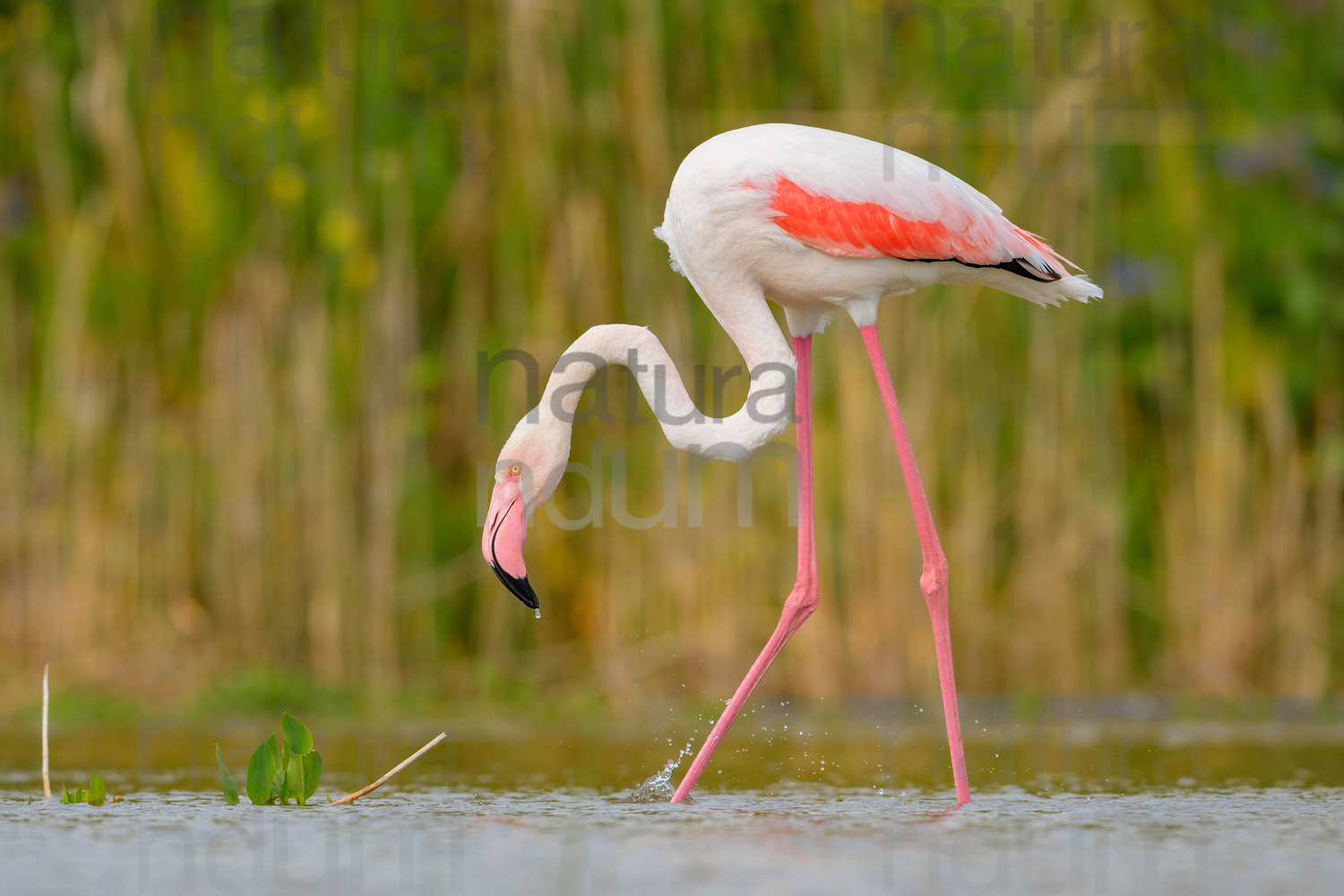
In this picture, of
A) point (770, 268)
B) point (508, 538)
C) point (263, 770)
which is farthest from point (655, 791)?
point (770, 268)

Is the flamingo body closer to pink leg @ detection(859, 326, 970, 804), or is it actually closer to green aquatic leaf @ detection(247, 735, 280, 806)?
pink leg @ detection(859, 326, 970, 804)

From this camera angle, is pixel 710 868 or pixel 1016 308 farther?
pixel 1016 308

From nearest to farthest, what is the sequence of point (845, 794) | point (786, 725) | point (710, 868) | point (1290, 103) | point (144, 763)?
point (710, 868), point (845, 794), point (144, 763), point (786, 725), point (1290, 103)

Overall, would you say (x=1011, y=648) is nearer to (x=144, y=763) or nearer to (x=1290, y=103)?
(x=1290, y=103)

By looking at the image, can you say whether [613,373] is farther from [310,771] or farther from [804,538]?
[310,771]

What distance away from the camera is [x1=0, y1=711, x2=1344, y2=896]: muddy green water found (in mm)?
3588

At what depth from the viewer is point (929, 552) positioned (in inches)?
224

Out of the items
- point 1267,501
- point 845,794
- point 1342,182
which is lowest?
point 845,794

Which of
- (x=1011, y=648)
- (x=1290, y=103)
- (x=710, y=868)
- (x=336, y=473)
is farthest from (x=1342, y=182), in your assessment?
(x=710, y=868)

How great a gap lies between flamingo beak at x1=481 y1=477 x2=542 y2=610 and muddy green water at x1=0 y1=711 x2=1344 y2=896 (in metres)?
0.62

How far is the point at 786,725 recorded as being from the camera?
714cm

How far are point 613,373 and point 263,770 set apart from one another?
3.62 meters

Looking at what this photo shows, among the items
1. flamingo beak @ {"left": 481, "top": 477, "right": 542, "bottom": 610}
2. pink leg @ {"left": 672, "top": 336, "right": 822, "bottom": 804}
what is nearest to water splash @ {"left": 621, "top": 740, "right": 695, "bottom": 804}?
pink leg @ {"left": 672, "top": 336, "right": 822, "bottom": 804}

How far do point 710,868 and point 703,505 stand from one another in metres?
4.11
